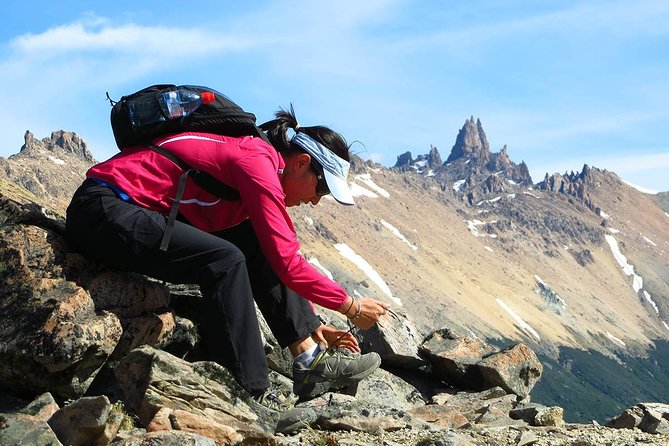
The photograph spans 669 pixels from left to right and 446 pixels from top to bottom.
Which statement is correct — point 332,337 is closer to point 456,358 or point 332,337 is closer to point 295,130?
point 295,130

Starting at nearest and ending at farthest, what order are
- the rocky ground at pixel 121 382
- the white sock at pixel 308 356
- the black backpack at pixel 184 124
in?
the rocky ground at pixel 121 382 < the black backpack at pixel 184 124 < the white sock at pixel 308 356

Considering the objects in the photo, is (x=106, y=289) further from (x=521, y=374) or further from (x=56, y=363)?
(x=521, y=374)

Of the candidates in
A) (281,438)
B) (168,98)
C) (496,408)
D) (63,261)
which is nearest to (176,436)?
(281,438)

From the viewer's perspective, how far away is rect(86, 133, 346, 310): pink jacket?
8.36 metres

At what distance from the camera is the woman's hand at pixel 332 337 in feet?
32.8

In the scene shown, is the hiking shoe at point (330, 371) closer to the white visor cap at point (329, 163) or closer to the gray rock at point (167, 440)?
the white visor cap at point (329, 163)

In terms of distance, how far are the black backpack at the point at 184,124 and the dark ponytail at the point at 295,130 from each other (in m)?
0.33

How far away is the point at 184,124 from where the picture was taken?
8.95 meters

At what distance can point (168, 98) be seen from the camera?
29.0 ft

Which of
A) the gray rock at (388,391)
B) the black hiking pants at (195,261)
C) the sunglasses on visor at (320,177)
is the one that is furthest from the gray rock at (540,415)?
the sunglasses on visor at (320,177)

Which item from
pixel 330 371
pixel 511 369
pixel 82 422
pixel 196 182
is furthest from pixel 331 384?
pixel 511 369

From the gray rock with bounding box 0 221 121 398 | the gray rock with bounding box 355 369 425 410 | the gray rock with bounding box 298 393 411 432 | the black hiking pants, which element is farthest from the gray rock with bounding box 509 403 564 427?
the gray rock with bounding box 0 221 121 398

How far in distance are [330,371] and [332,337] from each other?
18.0 inches

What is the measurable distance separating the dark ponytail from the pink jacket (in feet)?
1.64
